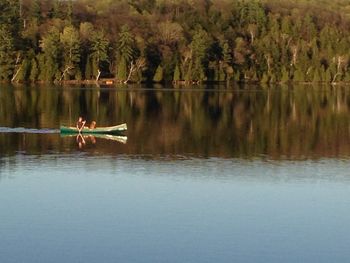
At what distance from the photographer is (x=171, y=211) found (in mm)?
20984

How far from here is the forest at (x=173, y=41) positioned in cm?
10431

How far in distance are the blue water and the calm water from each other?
3cm

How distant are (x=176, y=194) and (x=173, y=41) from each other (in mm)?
100950

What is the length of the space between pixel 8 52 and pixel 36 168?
2918 inches

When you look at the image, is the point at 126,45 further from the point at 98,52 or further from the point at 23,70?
the point at 23,70

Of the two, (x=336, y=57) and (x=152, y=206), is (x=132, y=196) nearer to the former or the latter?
(x=152, y=206)

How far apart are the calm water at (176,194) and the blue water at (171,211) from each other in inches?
1.3

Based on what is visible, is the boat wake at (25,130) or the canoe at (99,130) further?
the boat wake at (25,130)

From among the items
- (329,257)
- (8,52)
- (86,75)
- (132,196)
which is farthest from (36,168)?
(86,75)

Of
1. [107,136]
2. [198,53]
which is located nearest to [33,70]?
[198,53]

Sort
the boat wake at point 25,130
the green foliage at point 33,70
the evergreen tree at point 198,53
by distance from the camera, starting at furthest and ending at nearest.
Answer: the evergreen tree at point 198,53
the green foliage at point 33,70
the boat wake at point 25,130

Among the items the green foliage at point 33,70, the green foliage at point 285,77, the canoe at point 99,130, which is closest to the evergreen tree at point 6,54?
the green foliage at point 33,70

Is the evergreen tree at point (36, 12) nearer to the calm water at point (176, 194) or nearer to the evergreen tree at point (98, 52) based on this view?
the evergreen tree at point (98, 52)

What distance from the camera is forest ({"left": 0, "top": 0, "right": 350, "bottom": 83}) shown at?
342ft
